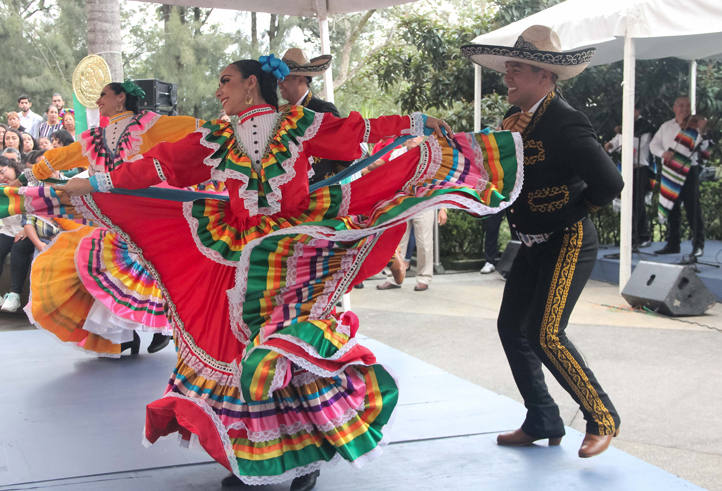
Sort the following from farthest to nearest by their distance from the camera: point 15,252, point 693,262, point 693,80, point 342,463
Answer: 1. point 693,80
2. point 693,262
3. point 15,252
4. point 342,463

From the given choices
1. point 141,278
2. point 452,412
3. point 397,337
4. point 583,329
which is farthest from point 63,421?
point 583,329

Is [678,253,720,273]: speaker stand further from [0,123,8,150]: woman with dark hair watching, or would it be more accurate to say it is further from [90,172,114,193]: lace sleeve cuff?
[0,123,8,150]: woman with dark hair watching

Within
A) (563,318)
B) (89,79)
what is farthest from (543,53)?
Result: (89,79)

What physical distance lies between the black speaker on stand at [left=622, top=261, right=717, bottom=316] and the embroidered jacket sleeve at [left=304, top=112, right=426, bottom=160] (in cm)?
421

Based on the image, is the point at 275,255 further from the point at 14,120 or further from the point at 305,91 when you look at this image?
the point at 14,120

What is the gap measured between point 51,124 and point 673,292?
791 cm

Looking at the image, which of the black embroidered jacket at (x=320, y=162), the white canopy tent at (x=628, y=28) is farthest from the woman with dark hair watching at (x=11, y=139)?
the white canopy tent at (x=628, y=28)

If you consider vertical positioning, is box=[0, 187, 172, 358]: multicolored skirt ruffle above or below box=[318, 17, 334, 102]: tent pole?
below

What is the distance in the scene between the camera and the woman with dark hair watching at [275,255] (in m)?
2.28

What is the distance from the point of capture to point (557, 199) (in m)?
2.61

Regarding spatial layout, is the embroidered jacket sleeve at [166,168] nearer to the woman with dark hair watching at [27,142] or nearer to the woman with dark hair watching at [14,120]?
the woman with dark hair watching at [27,142]

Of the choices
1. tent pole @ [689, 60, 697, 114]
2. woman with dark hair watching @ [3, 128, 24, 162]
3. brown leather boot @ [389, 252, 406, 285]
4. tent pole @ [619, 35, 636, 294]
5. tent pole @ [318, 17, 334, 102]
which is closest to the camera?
brown leather boot @ [389, 252, 406, 285]

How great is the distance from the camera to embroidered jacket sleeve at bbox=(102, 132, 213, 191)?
8.34 feet

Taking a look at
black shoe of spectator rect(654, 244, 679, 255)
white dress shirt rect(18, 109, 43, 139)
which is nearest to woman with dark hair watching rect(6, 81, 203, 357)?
black shoe of spectator rect(654, 244, 679, 255)
